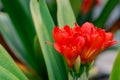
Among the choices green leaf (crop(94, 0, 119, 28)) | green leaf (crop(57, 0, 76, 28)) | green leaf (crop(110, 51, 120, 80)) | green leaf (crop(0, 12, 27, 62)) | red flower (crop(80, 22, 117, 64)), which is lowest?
green leaf (crop(0, 12, 27, 62))

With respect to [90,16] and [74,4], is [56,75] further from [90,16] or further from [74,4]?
[90,16]

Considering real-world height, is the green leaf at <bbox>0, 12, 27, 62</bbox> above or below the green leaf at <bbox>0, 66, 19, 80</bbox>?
below

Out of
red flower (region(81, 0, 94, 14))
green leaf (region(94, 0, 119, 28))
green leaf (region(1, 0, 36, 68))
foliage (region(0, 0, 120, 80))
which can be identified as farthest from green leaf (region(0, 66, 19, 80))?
red flower (region(81, 0, 94, 14))

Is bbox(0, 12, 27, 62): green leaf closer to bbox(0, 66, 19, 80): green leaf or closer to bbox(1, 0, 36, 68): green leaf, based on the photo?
bbox(1, 0, 36, 68): green leaf

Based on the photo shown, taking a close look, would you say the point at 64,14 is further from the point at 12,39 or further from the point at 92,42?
the point at 12,39

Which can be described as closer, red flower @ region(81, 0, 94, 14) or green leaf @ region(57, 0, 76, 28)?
green leaf @ region(57, 0, 76, 28)
